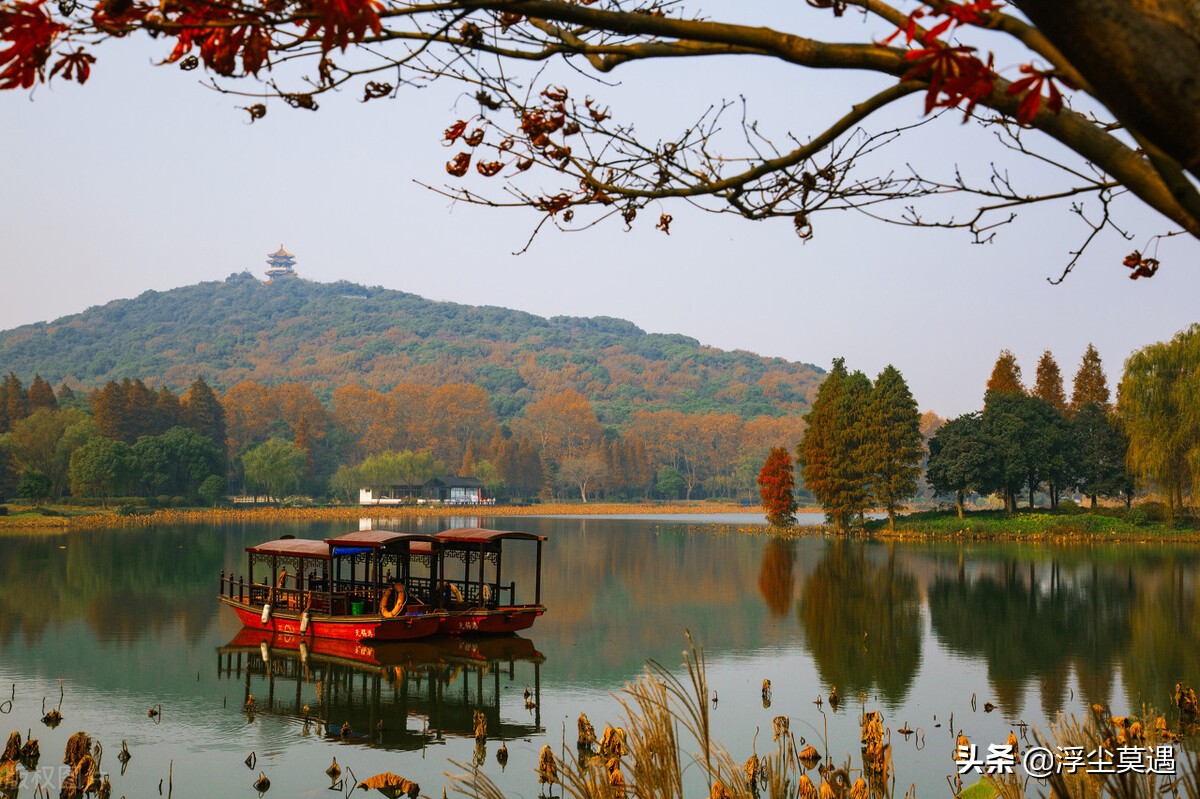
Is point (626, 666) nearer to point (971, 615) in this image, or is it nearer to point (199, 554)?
point (971, 615)

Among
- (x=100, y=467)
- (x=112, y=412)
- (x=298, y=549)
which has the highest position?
(x=112, y=412)

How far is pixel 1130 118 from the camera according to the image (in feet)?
9.09

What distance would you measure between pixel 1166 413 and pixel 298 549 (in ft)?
147

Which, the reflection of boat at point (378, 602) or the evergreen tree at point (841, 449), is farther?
the evergreen tree at point (841, 449)

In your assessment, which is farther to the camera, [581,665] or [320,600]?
[320,600]

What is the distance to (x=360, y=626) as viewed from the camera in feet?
74.4

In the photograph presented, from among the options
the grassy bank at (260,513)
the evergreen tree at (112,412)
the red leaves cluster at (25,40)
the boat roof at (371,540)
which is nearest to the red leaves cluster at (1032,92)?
the red leaves cluster at (25,40)

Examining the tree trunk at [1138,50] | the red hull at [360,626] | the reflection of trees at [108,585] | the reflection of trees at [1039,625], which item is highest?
the tree trunk at [1138,50]

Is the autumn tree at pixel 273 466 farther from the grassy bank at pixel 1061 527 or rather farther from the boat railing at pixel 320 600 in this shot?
the boat railing at pixel 320 600

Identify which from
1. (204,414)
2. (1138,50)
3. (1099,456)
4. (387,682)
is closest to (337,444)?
(204,414)

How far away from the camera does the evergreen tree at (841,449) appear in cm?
5959

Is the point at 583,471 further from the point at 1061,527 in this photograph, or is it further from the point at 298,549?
the point at 298,549

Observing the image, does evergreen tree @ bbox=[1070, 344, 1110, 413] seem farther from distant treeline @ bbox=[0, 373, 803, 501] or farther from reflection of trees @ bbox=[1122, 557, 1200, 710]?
distant treeline @ bbox=[0, 373, 803, 501]

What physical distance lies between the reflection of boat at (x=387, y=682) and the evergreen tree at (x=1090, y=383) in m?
58.0
